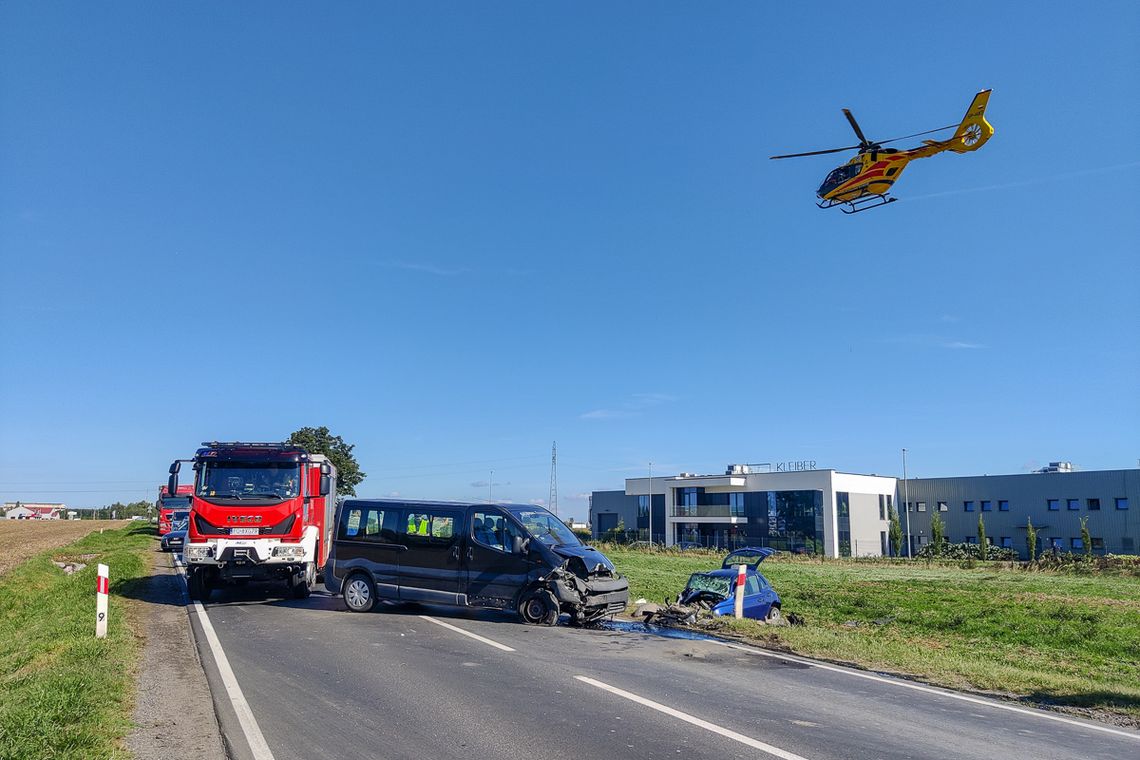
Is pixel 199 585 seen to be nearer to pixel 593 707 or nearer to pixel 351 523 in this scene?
pixel 351 523

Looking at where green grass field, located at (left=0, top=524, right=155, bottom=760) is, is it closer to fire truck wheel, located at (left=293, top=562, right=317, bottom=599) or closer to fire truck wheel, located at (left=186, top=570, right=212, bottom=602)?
fire truck wheel, located at (left=186, top=570, right=212, bottom=602)

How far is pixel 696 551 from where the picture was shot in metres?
59.3

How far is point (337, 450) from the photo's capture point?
61.8 meters

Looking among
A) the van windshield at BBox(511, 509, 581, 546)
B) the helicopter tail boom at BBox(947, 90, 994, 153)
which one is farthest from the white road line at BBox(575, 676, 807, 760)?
the helicopter tail boom at BBox(947, 90, 994, 153)

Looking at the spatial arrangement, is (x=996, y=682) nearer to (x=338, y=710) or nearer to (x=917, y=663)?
(x=917, y=663)

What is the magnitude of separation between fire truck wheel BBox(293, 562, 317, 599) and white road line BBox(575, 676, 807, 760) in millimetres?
9219

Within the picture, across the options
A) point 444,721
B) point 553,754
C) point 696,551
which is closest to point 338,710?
point 444,721

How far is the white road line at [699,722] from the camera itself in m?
6.55

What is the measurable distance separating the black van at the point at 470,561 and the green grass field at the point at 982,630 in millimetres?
2848

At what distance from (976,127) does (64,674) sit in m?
22.0

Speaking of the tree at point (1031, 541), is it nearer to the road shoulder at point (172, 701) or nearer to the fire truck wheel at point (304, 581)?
the fire truck wheel at point (304, 581)

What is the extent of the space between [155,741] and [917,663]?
9549mm

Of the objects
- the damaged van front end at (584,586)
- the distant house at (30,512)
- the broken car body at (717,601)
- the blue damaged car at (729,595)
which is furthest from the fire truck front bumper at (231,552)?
the distant house at (30,512)

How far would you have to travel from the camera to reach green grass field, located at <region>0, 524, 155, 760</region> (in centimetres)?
624
